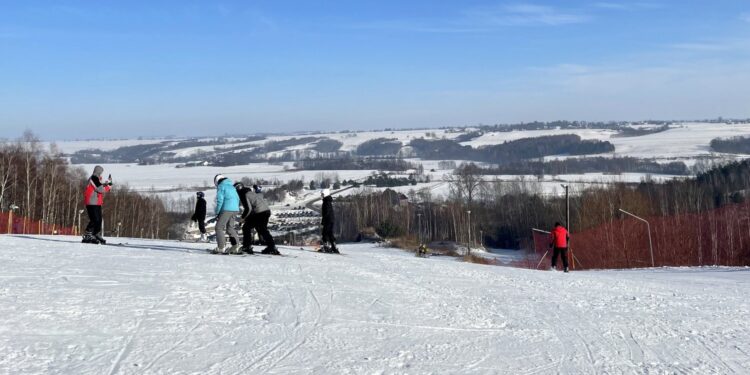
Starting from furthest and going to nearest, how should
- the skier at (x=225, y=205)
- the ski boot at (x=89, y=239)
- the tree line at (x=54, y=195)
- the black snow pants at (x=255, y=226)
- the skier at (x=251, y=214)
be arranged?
the tree line at (x=54, y=195), the ski boot at (x=89, y=239), the black snow pants at (x=255, y=226), the skier at (x=251, y=214), the skier at (x=225, y=205)

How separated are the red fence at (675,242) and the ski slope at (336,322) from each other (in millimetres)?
28888

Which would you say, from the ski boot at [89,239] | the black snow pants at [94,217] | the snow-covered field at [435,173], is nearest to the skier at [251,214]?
the black snow pants at [94,217]

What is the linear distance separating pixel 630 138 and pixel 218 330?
192 m

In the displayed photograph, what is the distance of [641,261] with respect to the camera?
1485 inches

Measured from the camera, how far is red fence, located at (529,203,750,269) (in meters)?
39.5

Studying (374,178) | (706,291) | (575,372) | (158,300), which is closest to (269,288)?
(158,300)

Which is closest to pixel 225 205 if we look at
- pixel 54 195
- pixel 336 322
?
pixel 336 322

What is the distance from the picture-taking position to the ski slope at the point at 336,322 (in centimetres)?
620

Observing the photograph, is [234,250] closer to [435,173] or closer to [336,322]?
[336,322]

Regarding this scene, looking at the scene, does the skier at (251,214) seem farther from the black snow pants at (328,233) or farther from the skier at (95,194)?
the skier at (95,194)

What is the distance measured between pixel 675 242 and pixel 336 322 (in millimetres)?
39419

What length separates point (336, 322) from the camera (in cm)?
788

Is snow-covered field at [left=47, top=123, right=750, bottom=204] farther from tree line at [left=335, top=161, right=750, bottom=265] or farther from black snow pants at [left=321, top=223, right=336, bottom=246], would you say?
black snow pants at [left=321, top=223, right=336, bottom=246]

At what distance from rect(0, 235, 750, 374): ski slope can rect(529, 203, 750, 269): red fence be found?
94.8 feet
